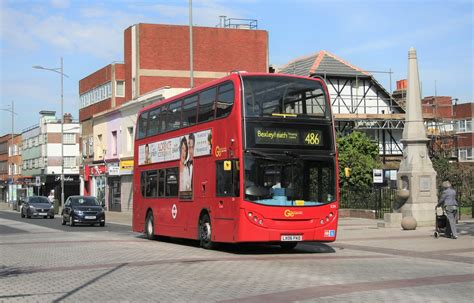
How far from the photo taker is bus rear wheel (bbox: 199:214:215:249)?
57.5ft

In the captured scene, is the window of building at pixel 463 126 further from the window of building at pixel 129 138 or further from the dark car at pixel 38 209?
the dark car at pixel 38 209

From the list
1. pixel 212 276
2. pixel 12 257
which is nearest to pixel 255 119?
pixel 212 276

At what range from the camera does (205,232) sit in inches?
699

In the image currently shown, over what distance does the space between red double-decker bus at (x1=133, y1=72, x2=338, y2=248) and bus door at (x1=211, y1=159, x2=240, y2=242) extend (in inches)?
1.0

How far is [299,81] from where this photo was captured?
16.7 m

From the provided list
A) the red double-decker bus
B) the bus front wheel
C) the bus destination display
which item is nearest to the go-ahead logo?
the red double-decker bus

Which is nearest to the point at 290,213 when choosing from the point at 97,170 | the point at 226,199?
the point at 226,199

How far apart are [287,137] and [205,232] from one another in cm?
385

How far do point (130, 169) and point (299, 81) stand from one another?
33460 millimetres

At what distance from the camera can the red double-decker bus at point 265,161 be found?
15.6 metres

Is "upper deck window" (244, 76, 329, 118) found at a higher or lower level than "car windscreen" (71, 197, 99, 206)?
higher

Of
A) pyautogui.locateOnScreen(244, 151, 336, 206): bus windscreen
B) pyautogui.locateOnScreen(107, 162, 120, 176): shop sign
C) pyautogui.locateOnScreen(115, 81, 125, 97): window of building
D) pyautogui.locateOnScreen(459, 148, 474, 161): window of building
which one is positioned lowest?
pyautogui.locateOnScreen(244, 151, 336, 206): bus windscreen

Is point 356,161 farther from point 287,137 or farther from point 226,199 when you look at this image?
point 226,199

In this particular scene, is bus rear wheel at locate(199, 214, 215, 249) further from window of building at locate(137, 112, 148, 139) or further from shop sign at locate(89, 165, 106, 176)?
shop sign at locate(89, 165, 106, 176)
